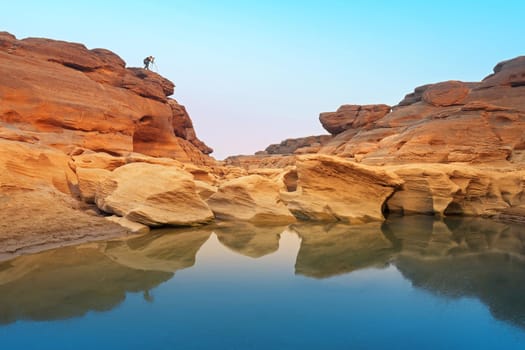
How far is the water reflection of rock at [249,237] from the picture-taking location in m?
8.91

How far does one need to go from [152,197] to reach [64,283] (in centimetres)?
476

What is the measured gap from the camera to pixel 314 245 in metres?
9.49

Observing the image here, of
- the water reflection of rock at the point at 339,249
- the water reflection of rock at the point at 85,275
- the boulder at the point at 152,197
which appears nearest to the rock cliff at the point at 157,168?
the boulder at the point at 152,197

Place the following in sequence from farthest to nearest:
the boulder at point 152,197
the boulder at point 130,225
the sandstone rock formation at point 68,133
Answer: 1. the boulder at point 152,197
2. the boulder at point 130,225
3. the sandstone rock formation at point 68,133

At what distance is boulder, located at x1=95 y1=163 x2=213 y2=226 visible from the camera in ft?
34.5

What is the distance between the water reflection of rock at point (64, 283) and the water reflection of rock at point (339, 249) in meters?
3.17

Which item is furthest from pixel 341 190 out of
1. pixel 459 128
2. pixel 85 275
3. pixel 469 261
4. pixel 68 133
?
pixel 68 133

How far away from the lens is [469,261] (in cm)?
805

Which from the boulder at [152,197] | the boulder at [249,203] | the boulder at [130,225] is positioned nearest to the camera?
the boulder at [130,225]

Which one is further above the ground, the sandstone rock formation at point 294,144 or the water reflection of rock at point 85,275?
the sandstone rock formation at point 294,144

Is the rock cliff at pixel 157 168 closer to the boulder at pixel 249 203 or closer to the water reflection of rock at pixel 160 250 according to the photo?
the boulder at pixel 249 203

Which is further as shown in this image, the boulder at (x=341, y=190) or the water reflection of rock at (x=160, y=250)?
the boulder at (x=341, y=190)

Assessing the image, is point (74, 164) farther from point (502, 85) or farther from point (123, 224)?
point (502, 85)

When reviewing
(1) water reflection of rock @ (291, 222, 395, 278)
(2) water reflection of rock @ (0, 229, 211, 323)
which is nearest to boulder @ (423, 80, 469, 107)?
(1) water reflection of rock @ (291, 222, 395, 278)
